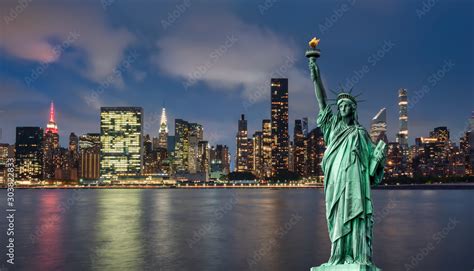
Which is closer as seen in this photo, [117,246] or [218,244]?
[117,246]

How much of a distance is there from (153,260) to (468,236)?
2841cm

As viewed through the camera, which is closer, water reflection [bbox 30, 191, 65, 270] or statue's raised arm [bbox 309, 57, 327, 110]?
statue's raised arm [bbox 309, 57, 327, 110]

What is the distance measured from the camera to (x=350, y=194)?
26.8ft

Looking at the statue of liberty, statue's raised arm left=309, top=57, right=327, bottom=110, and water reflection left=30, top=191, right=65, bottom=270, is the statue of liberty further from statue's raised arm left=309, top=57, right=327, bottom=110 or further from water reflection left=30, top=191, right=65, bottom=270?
water reflection left=30, top=191, right=65, bottom=270

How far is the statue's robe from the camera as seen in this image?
321 inches

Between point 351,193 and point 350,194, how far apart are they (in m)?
0.02

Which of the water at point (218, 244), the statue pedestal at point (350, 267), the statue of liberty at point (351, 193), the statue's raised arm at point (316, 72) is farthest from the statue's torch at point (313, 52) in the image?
the water at point (218, 244)

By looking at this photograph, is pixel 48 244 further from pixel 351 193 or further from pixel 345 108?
pixel 351 193

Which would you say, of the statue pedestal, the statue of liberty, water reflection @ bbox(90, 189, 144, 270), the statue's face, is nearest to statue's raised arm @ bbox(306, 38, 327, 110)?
the statue's face

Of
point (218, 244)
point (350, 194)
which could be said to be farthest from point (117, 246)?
point (350, 194)

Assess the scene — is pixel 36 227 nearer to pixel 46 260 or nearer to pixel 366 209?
pixel 46 260

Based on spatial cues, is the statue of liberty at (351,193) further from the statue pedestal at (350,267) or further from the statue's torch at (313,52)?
the statue's torch at (313,52)

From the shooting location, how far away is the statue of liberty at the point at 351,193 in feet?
26.7

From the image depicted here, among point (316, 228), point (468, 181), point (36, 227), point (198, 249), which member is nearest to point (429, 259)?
point (198, 249)
